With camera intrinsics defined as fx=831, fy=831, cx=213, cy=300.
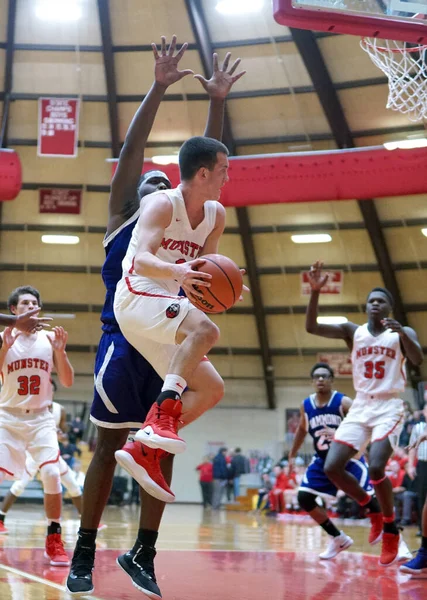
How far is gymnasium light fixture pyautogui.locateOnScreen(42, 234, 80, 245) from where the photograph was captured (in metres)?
24.6

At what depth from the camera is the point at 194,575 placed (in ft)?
17.6

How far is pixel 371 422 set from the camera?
7.39 m

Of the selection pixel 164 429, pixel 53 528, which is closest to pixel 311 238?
pixel 53 528

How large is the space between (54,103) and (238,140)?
503 centimetres

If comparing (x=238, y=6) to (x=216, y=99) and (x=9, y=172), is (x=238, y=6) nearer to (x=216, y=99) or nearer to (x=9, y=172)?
(x=9, y=172)

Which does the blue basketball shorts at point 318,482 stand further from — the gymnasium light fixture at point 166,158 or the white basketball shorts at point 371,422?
the gymnasium light fixture at point 166,158

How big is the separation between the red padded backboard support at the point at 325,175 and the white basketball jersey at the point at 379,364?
8.66m

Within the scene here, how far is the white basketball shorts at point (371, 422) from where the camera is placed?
727 cm

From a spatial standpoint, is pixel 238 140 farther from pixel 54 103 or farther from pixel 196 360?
pixel 196 360

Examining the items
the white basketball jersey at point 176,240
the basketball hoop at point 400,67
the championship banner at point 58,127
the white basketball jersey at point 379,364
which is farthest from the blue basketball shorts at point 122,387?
the championship banner at point 58,127

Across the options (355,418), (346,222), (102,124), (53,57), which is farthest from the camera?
(346,222)

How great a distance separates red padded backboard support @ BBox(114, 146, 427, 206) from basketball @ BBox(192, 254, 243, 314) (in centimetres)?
1237

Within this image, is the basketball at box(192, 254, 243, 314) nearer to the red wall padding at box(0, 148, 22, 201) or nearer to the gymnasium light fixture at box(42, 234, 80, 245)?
the red wall padding at box(0, 148, 22, 201)

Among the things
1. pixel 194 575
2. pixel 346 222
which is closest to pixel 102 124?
pixel 346 222
